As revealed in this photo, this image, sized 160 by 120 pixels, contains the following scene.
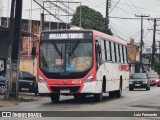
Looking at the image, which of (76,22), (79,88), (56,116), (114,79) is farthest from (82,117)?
(76,22)

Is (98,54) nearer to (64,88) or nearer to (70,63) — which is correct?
(70,63)

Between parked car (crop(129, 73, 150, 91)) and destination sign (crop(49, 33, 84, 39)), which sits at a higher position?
destination sign (crop(49, 33, 84, 39))

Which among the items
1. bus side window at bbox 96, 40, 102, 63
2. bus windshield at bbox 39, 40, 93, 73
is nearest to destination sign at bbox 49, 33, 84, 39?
bus windshield at bbox 39, 40, 93, 73

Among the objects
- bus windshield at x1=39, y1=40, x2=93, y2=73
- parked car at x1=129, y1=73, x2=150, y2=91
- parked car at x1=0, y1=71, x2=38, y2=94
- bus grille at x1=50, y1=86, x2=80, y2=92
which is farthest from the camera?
parked car at x1=129, y1=73, x2=150, y2=91

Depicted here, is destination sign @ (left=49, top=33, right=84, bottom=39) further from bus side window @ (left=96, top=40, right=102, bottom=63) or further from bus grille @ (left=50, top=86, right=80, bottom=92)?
bus grille @ (left=50, top=86, right=80, bottom=92)

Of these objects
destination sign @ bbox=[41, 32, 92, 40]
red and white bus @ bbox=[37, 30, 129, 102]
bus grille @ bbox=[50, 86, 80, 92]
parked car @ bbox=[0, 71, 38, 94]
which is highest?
destination sign @ bbox=[41, 32, 92, 40]

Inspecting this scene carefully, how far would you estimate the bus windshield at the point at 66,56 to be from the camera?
79.7ft

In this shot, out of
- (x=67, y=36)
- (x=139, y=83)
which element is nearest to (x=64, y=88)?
(x=67, y=36)

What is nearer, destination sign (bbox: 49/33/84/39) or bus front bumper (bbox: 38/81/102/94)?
bus front bumper (bbox: 38/81/102/94)

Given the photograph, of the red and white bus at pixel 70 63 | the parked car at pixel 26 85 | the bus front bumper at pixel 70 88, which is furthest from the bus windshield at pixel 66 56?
the parked car at pixel 26 85

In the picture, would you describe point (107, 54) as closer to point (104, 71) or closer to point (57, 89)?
point (104, 71)

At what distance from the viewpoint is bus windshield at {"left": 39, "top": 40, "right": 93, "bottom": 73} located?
79.7ft

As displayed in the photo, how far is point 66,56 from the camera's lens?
24422 mm

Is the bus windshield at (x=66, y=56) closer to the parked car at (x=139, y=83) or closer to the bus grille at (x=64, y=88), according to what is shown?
the bus grille at (x=64, y=88)
